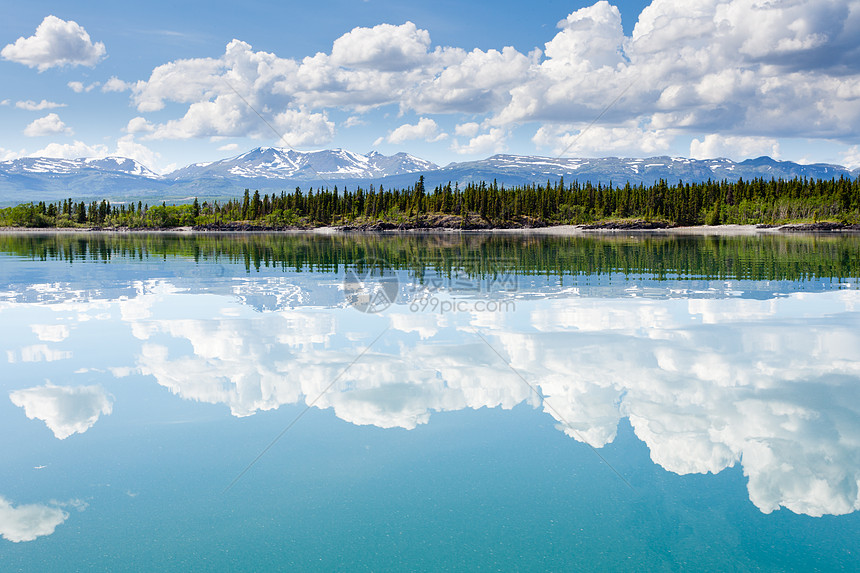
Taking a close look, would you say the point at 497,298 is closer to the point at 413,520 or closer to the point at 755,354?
the point at 755,354

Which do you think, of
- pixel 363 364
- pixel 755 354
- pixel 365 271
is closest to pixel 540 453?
pixel 363 364

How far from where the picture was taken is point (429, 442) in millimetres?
12047

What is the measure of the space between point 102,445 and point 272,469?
3757 mm

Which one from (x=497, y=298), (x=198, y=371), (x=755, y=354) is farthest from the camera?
(x=497, y=298)

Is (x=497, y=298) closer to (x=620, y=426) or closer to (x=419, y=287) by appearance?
(x=419, y=287)

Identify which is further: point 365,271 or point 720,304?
point 365,271

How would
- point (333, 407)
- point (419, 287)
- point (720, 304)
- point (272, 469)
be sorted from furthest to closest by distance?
point (419, 287), point (720, 304), point (333, 407), point (272, 469)

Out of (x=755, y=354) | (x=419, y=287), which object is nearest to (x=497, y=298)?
(x=419, y=287)

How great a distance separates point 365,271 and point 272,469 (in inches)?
1553

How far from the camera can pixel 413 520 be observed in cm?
905

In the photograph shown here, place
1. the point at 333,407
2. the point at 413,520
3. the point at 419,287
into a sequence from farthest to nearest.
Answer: the point at 419,287 < the point at 333,407 < the point at 413,520

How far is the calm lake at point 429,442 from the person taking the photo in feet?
27.9

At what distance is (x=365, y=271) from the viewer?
49938mm

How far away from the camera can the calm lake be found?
27.9 feet
